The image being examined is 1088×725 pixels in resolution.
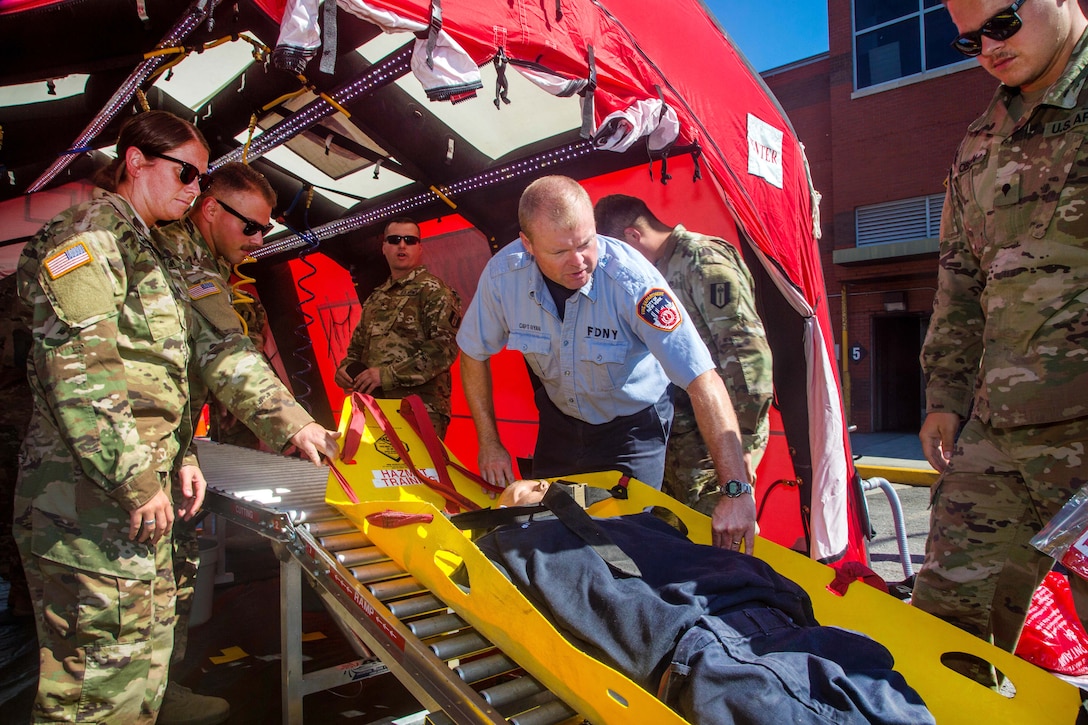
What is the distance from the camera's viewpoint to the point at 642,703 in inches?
41.9

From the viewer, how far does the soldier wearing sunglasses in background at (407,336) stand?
4.18 metres

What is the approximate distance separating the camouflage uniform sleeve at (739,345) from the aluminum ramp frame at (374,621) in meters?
1.75

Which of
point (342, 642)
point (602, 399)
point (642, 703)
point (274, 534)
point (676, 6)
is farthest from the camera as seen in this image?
point (676, 6)

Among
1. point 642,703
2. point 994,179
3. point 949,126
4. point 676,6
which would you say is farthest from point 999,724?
point 949,126

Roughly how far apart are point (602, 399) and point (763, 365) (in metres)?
0.90

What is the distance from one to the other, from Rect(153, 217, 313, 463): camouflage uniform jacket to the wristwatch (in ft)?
4.42

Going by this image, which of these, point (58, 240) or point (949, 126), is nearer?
point (58, 240)

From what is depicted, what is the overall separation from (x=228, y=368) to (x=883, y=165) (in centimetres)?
1514

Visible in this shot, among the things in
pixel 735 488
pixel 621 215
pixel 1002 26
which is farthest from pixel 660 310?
pixel 621 215

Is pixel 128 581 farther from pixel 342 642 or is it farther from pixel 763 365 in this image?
pixel 763 365

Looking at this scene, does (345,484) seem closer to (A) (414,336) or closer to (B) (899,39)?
(A) (414,336)

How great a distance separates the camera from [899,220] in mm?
14203

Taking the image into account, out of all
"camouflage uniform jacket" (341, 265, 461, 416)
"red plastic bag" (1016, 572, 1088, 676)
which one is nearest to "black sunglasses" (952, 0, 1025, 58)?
"red plastic bag" (1016, 572, 1088, 676)

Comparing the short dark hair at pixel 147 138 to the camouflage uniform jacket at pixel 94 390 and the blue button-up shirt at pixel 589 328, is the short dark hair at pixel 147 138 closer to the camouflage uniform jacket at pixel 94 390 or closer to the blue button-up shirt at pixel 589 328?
the camouflage uniform jacket at pixel 94 390
